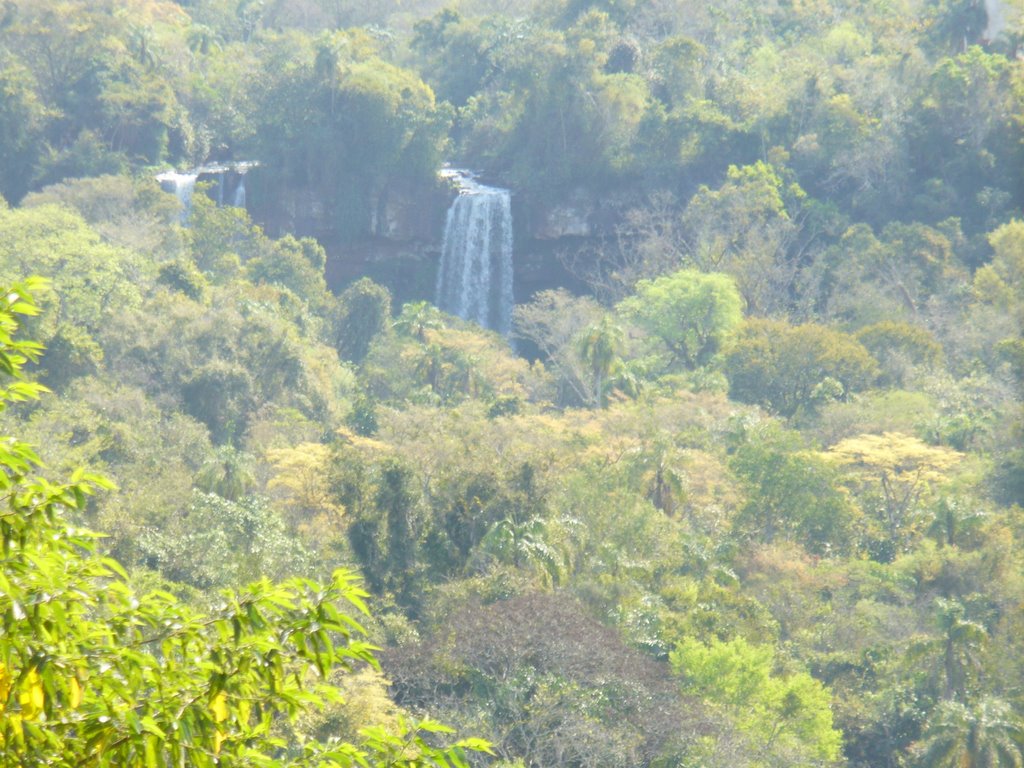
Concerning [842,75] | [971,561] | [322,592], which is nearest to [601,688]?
[971,561]

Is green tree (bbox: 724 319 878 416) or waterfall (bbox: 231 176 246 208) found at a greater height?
waterfall (bbox: 231 176 246 208)

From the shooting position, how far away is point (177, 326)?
37.5 m

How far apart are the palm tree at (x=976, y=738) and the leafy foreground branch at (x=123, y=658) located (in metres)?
17.1

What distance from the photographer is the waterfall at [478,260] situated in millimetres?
56312

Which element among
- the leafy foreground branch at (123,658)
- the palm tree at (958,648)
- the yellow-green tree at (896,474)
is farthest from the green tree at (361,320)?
the leafy foreground branch at (123,658)

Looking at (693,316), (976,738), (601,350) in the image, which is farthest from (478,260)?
(976,738)

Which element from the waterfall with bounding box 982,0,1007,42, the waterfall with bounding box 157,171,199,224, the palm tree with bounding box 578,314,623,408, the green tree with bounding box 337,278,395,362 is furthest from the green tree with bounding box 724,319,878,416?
the waterfall with bounding box 157,171,199,224

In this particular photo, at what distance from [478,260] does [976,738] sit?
38371 mm

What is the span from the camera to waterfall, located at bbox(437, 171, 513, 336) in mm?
56312

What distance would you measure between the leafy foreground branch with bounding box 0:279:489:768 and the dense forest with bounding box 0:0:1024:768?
0.9 inches

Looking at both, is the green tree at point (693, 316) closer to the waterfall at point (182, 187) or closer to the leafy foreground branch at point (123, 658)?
the waterfall at point (182, 187)

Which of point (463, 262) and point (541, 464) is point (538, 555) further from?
point (463, 262)

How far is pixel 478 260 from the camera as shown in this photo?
56562 millimetres

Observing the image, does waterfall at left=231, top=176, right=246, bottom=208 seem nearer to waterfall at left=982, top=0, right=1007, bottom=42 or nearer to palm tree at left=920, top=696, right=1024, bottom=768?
waterfall at left=982, top=0, right=1007, bottom=42
